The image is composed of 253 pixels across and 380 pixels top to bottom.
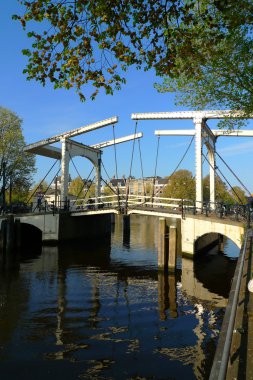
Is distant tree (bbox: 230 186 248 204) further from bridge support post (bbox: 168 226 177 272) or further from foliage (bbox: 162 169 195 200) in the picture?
foliage (bbox: 162 169 195 200)

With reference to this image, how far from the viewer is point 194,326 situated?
29.1 feet

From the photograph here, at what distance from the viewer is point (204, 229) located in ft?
56.9

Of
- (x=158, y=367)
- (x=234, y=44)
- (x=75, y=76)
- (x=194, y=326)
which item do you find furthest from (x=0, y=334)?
(x=234, y=44)

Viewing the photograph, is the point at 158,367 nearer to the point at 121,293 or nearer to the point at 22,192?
the point at 121,293

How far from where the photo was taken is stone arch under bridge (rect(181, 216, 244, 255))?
16.2m

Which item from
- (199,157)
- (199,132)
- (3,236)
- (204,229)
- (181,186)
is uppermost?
(199,132)

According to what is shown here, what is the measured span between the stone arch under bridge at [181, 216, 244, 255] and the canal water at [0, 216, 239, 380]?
123cm

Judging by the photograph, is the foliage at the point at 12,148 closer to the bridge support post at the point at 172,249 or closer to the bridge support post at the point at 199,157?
the bridge support post at the point at 199,157

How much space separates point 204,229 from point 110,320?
9.11 meters

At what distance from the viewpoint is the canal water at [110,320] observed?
263 inches

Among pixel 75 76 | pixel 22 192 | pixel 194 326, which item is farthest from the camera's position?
pixel 22 192

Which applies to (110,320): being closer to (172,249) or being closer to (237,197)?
(172,249)

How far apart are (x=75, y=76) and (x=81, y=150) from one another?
23.2m

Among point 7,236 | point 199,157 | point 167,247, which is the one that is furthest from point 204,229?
point 7,236
